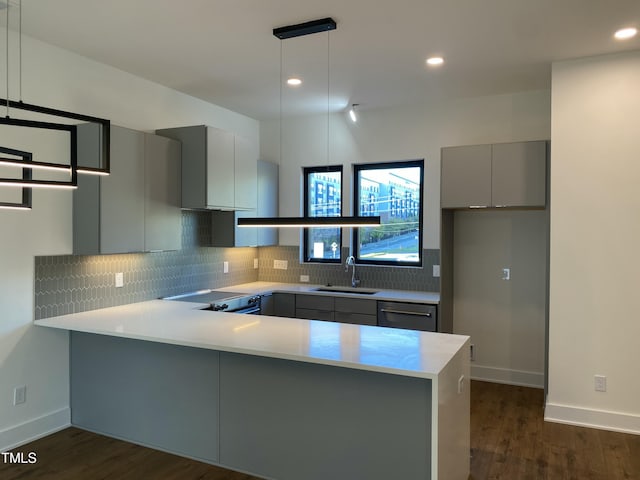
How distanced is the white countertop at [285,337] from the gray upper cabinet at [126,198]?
576mm

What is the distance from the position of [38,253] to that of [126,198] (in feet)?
2.41

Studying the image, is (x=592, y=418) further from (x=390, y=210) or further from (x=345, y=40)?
(x=345, y=40)

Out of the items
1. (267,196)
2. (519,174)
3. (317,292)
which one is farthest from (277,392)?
(267,196)

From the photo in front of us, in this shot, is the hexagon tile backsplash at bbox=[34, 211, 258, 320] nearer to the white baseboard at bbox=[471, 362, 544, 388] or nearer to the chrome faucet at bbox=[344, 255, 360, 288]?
the chrome faucet at bbox=[344, 255, 360, 288]

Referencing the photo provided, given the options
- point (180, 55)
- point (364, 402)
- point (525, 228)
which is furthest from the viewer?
point (525, 228)

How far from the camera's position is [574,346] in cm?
390

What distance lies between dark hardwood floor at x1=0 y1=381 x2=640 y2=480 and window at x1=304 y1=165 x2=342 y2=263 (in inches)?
102

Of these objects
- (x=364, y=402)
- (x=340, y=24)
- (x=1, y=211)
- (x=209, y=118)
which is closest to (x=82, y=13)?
(x=1, y=211)

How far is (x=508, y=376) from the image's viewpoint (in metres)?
4.90

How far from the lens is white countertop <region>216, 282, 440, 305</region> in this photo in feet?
15.3

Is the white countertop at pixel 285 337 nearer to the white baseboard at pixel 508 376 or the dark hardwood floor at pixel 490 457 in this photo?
the dark hardwood floor at pixel 490 457

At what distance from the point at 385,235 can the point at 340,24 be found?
2.76 metres

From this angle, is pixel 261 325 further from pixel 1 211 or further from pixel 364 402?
pixel 1 211

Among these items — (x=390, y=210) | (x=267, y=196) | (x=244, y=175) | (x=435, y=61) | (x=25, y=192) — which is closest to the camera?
(x=25, y=192)
